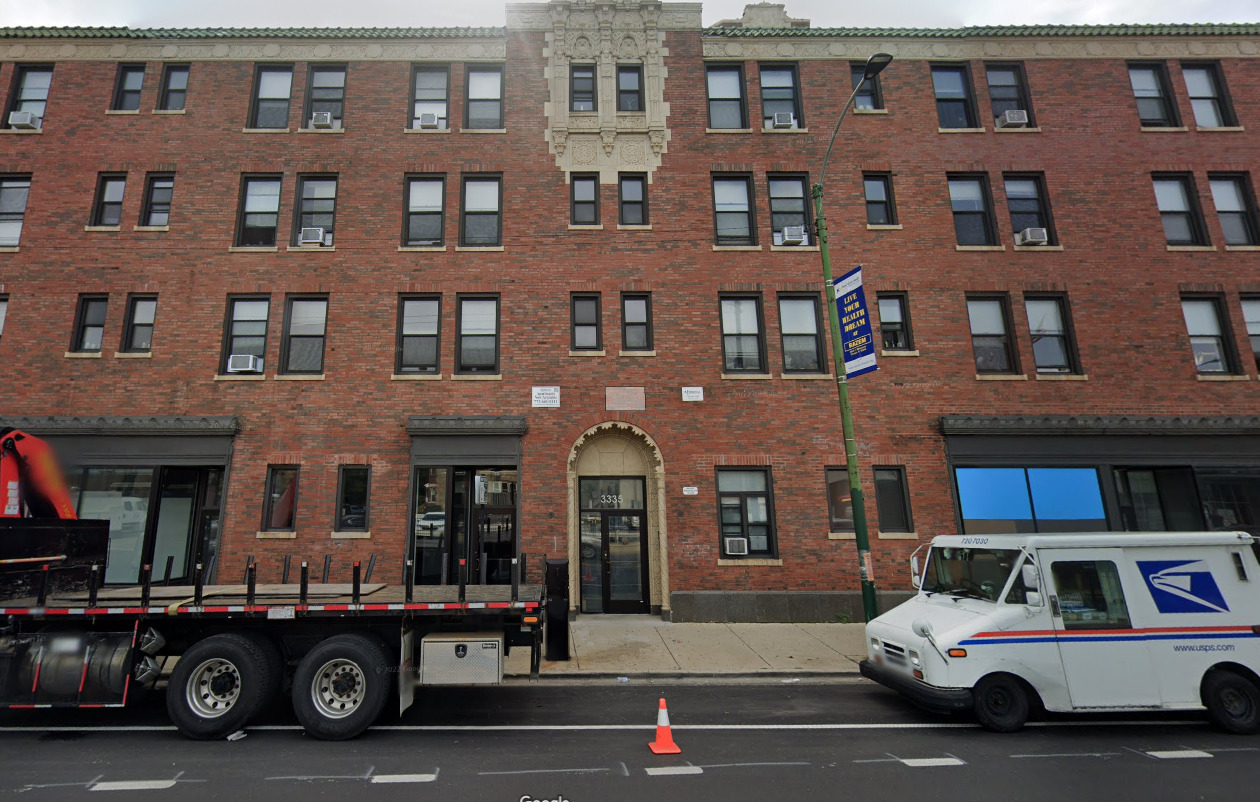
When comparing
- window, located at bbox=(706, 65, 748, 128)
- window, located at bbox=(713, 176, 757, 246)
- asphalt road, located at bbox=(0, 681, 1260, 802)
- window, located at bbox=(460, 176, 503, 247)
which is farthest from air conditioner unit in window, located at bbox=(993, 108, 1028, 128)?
asphalt road, located at bbox=(0, 681, 1260, 802)

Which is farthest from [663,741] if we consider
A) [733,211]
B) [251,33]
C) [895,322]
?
[251,33]

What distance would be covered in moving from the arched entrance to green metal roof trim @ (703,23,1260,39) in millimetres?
11708

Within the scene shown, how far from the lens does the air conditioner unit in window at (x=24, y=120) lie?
1526 centimetres

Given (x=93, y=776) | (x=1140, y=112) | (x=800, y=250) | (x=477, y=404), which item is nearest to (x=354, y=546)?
(x=477, y=404)

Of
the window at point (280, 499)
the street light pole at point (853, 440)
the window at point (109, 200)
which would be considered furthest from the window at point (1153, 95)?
the window at point (109, 200)

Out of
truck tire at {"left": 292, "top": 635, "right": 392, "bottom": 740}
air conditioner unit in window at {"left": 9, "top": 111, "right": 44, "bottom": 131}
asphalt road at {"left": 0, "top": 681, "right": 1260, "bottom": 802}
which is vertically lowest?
asphalt road at {"left": 0, "top": 681, "right": 1260, "bottom": 802}

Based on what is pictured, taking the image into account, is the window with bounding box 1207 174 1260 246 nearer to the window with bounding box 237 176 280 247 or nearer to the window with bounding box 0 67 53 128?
the window with bounding box 237 176 280 247

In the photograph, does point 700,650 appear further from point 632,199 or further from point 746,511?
point 632,199

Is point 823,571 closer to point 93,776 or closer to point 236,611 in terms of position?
point 236,611

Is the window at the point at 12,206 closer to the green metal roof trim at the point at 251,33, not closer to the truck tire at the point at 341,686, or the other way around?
the green metal roof trim at the point at 251,33

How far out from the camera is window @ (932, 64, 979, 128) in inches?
642

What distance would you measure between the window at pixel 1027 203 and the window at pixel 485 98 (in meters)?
14.1

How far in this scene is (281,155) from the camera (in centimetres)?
1547

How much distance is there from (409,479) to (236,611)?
680cm
